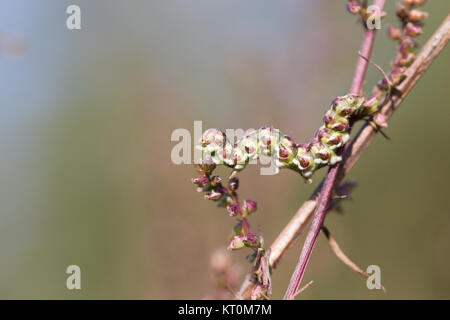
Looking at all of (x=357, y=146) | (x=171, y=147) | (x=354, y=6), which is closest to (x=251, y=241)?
(x=357, y=146)

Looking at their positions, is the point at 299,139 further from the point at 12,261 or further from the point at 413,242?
the point at 12,261

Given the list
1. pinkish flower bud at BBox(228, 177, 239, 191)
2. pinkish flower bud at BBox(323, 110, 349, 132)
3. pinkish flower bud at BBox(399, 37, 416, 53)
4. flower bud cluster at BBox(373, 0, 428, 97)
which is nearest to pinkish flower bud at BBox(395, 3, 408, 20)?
flower bud cluster at BBox(373, 0, 428, 97)

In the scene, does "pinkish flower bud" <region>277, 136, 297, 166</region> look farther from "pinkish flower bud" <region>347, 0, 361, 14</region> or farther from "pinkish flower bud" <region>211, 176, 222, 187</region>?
"pinkish flower bud" <region>347, 0, 361, 14</region>

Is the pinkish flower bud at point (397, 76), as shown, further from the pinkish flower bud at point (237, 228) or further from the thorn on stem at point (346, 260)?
the pinkish flower bud at point (237, 228)

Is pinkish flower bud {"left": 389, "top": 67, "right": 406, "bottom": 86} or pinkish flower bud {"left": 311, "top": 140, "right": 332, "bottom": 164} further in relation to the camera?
pinkish flower bud {"left": 389, "top": 67, "right": 406, "bottom": 86}

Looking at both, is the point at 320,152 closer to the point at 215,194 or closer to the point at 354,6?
the point at 215,194

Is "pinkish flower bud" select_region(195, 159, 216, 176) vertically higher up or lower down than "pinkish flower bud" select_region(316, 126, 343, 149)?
lower down
